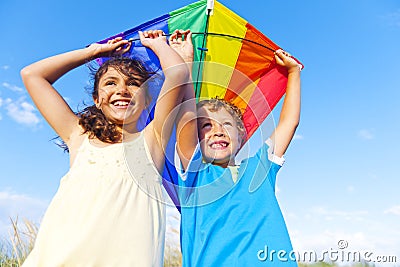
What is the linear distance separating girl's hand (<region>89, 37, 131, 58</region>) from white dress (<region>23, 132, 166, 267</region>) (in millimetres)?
669

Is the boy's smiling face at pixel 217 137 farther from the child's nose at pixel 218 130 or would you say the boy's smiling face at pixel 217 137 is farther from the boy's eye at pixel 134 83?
the boy's eye at pixel 134 83

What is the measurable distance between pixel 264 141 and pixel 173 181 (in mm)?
615

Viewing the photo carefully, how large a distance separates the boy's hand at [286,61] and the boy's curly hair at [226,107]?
1.45 ft

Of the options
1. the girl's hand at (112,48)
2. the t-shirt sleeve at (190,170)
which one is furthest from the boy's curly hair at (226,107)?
the girl's hand at (112,48)

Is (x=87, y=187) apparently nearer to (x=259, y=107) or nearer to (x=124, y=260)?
(x=124, y=260)

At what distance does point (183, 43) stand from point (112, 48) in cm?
43

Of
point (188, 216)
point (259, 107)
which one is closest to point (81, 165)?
point (188, 216)

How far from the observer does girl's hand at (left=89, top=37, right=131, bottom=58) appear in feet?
8.77

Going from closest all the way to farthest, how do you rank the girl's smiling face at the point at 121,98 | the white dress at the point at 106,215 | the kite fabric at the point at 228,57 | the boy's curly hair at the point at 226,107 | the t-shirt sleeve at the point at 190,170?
the white dress at the point at 106,215 < the girl's smiling face at the point at 121,98 < the t-shirt sleeve at the point at 190,170 < the boy's curly hair at the point at 226,107 < the kite fabric at the point at 228,57

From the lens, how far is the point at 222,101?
2.93 m

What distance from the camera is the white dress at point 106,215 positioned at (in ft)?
6.55

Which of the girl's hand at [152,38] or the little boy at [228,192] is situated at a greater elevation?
the girl's hand at [152,38]

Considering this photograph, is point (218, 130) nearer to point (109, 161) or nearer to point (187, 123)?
point (187, 123)

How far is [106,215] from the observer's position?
6.75ft
